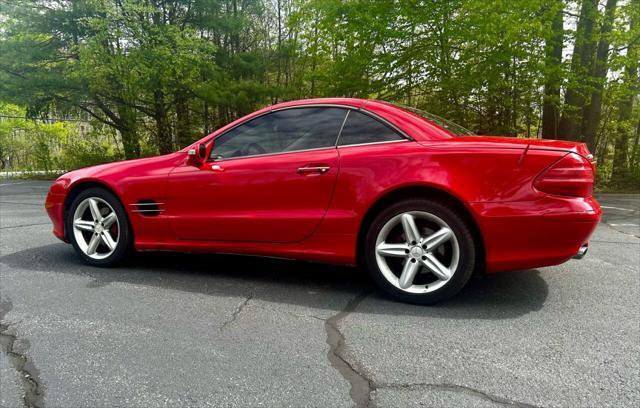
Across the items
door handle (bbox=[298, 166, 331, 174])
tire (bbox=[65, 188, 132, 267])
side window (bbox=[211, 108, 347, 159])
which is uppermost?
side window (bbox=[211, 108, 347, 159])

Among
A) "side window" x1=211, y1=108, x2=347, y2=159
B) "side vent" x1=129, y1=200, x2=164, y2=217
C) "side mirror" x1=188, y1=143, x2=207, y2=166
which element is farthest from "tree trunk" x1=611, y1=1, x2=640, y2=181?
"side vent" x1=129, y1=200, x2=164, y2=217

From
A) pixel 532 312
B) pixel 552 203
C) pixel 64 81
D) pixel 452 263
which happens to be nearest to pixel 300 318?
pixel 452 263

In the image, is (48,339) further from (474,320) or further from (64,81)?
(64,81)

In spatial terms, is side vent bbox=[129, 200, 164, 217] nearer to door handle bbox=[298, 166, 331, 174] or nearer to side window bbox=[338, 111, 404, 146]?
door handle bbox=[298, 166, 331, 174]

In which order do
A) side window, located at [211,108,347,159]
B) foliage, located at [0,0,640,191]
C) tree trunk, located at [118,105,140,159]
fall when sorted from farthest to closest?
1. tree trunk, located at [118,105,140,159]
2. foliage, located at [0,0,640,191]
3. side window, located at [211,108,347,159]

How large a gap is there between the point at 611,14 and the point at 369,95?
606cm

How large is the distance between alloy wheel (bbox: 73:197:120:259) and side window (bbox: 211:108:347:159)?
47.6 inches

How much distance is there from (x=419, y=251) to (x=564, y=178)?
999mm

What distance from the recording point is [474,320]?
2748 millimetres

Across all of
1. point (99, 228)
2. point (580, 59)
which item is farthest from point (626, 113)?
point (99, 228)

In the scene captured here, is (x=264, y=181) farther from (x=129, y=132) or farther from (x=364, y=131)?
(x=129, y=132)

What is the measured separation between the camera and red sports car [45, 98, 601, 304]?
9.13ft

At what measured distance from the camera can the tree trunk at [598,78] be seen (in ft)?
34.6

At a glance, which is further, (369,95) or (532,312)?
(369,95)
